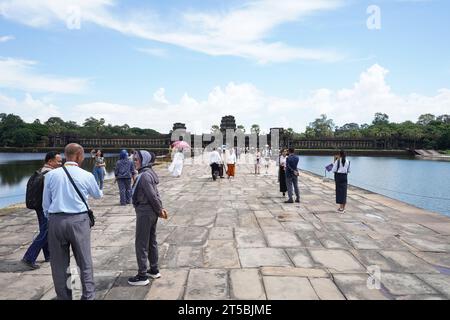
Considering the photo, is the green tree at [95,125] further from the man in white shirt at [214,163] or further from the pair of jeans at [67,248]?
the pair of jeans at [67,248]

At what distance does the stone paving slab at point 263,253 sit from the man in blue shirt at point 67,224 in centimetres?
41

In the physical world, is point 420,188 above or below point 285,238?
below

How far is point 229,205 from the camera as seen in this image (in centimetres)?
879

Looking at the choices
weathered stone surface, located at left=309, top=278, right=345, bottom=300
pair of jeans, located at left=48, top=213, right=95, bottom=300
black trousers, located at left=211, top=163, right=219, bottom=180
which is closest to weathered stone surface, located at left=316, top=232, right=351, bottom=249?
weathered stone surface, located at left=309, top=278, right=345, bottom=300

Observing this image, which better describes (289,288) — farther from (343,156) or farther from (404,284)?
(343,156)

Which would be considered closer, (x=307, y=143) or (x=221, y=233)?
(x=221, y=233)

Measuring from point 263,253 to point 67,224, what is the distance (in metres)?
2.75

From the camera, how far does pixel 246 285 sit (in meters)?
3.83

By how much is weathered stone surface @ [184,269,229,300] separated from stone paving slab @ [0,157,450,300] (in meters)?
0.01

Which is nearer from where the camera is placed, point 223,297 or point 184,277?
point 223,297

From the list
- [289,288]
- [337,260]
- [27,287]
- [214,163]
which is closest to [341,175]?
[337,260]

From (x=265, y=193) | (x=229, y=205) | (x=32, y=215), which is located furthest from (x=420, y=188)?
(x=32, y=215)

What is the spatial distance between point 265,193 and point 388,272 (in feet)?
21.7
